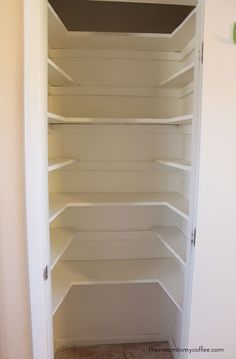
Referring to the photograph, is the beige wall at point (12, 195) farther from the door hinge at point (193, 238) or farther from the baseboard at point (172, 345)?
the baseboard at point (172, 345)

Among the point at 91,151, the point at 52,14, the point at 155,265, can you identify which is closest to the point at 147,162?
the point at 91,151

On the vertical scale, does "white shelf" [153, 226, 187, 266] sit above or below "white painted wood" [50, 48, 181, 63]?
below

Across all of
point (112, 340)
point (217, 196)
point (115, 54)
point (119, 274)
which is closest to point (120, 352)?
point (112, 340)

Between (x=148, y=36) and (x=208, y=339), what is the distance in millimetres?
1814

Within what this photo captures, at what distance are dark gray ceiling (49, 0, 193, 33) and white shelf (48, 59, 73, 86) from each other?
40 cm

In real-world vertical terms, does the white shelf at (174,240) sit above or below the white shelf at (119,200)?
below

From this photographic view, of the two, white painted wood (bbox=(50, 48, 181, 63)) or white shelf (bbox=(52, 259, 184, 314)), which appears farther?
white painted wood (bbox=(50, 48, 181, 63))

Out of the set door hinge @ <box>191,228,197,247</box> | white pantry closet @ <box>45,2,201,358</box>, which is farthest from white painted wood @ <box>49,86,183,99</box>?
door hinge @ <box>191,228,197,247</box>

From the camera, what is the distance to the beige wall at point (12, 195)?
1.27 metres

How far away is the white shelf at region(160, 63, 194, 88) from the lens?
173 cm

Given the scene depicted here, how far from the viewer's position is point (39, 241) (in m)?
1.33

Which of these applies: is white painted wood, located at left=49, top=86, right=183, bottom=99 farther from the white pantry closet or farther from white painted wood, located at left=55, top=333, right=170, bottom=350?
white painted wood, located at left=55, top=333, right=170, bottom=350

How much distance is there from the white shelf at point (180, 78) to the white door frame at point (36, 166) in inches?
31.4

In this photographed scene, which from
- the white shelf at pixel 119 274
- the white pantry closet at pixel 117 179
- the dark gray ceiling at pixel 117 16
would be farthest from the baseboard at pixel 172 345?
the dark gray ceiling at pixel 117 16
